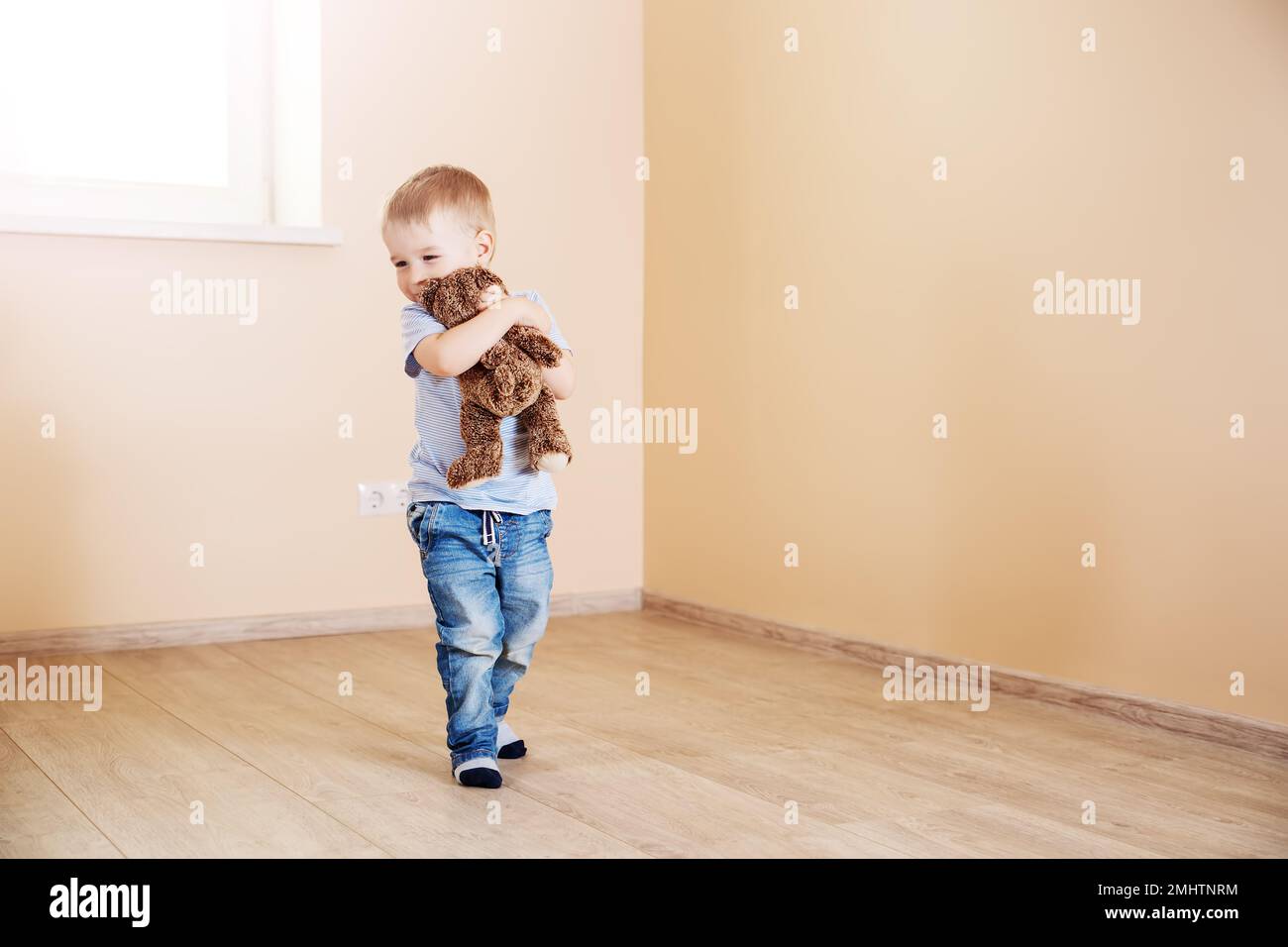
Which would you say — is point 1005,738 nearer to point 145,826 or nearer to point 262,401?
point 145,826

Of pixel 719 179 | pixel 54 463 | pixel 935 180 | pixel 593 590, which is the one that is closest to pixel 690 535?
pixel 593 590

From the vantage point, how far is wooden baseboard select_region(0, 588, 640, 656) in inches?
115

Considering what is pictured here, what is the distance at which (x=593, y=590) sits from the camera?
3.56 meters

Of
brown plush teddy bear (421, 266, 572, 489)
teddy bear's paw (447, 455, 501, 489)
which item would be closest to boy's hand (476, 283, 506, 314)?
brown plush teddy bear (421, 266, 572, 489)

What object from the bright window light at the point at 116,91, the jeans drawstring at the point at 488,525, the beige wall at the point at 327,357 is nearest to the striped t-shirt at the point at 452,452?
the jeans drawstring at the point at 488,525

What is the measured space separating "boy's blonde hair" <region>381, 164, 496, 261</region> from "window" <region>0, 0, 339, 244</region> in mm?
1214

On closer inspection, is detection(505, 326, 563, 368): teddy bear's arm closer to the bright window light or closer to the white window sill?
the white window sill

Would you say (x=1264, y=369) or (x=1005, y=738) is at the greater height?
(x=1264, y=369)

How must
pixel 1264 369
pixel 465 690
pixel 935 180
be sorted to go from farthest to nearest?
pixel 935 180 → pixel 1264 369 → pixel 465 690

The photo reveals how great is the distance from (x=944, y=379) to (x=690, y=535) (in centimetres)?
93

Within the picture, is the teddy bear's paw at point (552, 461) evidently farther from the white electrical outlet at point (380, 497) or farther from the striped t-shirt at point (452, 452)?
the white electrical outlet at point (380, 497)

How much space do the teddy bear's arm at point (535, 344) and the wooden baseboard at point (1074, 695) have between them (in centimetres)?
117

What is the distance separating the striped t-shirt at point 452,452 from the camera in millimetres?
2002

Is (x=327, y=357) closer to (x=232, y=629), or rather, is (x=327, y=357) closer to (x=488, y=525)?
(x=232, y=629)
